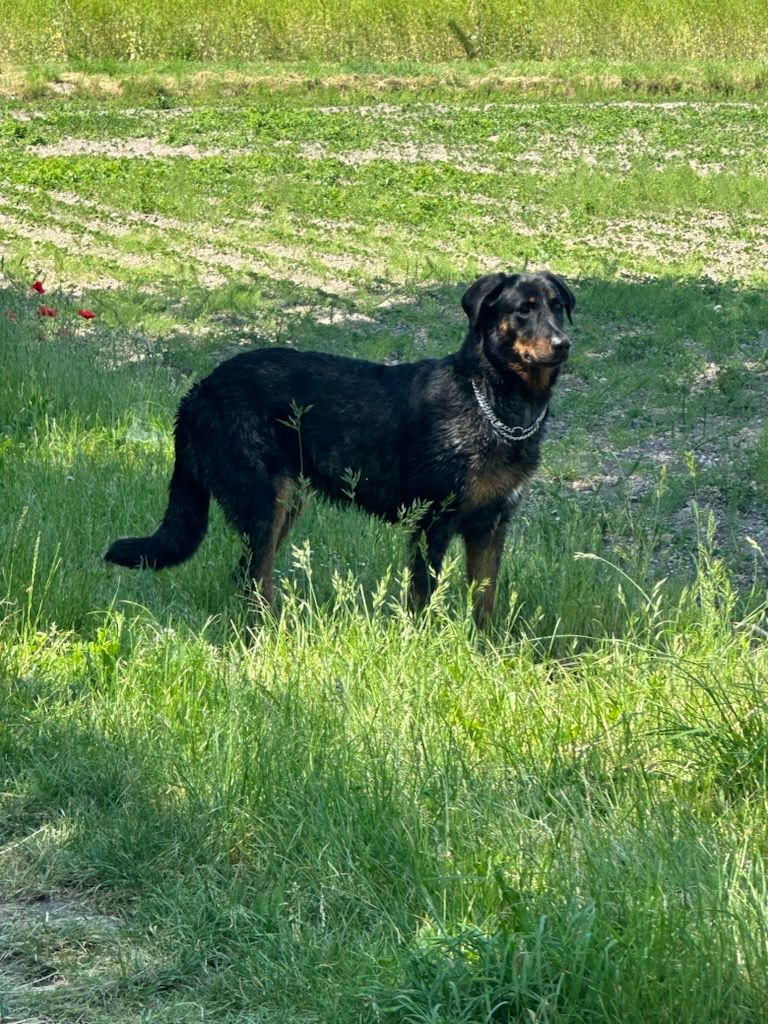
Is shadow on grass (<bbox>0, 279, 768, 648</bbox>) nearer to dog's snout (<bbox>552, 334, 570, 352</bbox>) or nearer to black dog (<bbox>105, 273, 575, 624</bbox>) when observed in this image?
black dog (<bbox>105, 273, 575, 624</bbox>)

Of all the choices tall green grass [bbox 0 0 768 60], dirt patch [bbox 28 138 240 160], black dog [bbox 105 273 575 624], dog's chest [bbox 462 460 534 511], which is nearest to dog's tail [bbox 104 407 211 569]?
black dog [bbox 105 273 575 624]

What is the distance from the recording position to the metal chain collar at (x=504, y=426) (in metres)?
6.07

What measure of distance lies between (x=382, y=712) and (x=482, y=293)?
2395mm

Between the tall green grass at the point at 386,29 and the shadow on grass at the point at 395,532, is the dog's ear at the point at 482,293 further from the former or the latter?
the tall green grass at the point at 386,29

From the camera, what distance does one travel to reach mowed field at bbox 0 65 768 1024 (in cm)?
312

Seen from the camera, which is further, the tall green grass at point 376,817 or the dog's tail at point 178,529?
the dog's tail at point 178,529

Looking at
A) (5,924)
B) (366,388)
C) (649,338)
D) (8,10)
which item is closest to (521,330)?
(366,388)

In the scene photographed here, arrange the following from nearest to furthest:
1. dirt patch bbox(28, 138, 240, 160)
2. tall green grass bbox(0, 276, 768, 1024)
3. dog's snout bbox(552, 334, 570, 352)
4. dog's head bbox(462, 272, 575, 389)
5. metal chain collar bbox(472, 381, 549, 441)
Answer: tall green grass bbox(0, 276, 768, 1024)
dog's snout bbox(552, 334, 570, 352)
dog's head bbox(462, 272, 575, 389)
metal chain collar bbox(472, 381, 549, 441)
dirt patch bbox(28, 138, 240, 160)

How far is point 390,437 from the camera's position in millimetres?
6238

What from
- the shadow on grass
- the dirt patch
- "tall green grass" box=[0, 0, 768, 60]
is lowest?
the shadow on grass

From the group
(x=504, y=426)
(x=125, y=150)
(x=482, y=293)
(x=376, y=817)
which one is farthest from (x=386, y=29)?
(x=376, y=817)

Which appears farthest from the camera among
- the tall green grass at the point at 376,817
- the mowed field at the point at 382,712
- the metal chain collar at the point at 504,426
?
the metal chain collar at the point at 504,426

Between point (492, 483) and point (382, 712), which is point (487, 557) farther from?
point (382, 712)

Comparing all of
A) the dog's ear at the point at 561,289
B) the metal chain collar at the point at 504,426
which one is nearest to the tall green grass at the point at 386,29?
the dog's ear at the point at 561,289
